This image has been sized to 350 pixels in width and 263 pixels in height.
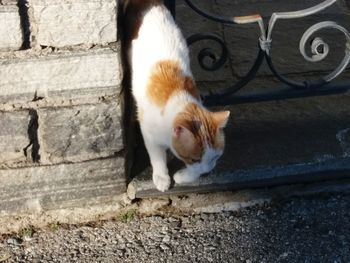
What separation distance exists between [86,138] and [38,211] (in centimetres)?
38

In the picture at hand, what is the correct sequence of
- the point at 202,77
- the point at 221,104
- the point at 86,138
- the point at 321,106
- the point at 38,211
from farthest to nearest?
the point at 202,77, the point at 321,106, the point at 221,104, the point at 38,211, the point at 86,138

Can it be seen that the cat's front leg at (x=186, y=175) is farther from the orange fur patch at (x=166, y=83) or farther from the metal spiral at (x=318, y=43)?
the metal spiral at (x=318, y=43)

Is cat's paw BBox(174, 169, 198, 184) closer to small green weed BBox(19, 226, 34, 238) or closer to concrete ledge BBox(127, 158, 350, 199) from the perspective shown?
concrete ledge BBox(127, 158, 350, 199)

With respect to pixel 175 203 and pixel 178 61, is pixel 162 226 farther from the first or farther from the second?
pixel 178 61

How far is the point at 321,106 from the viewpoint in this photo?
9.62 ft

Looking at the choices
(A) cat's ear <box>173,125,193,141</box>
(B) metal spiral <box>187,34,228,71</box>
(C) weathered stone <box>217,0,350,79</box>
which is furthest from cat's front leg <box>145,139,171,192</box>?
(C) weathered stone <box>217,0,350,79</box>

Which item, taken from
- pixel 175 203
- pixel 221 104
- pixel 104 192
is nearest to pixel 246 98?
pixel 221 104

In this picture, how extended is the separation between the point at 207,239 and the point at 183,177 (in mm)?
250

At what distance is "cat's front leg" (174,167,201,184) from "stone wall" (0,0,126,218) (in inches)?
8.5

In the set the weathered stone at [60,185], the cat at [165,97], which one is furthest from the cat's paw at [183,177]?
the weathered stone at [60,185]

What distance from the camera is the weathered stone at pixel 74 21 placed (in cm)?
202

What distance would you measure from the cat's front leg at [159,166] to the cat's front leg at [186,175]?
0.04m

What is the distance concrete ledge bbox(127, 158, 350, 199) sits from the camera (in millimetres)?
2508

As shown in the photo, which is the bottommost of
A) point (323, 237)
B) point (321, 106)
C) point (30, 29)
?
point (323, 237)
